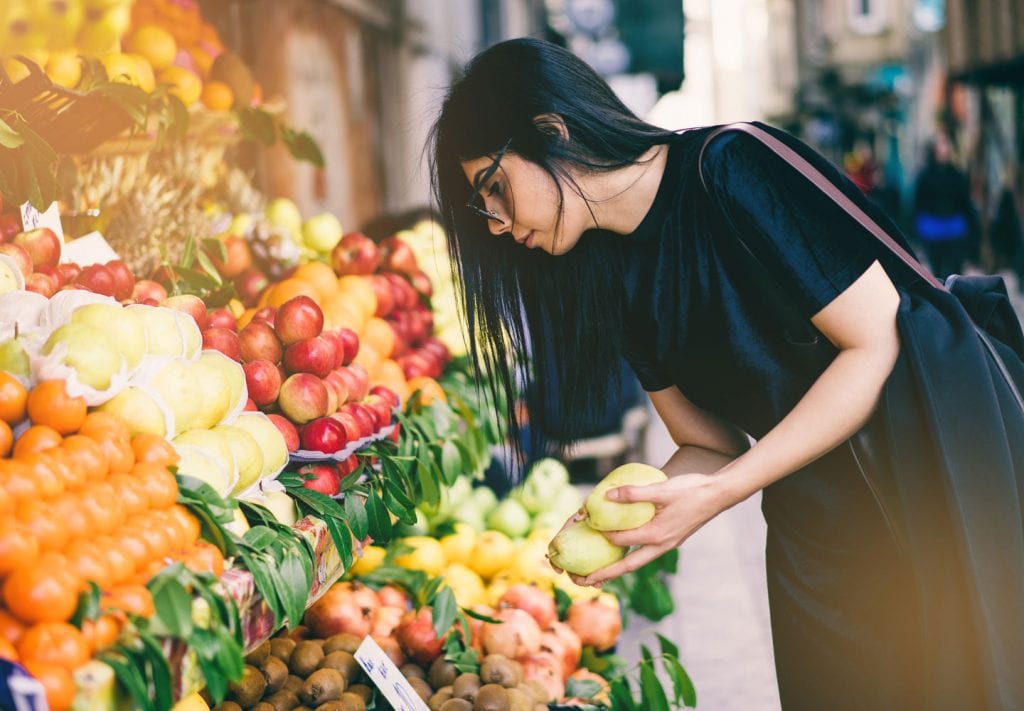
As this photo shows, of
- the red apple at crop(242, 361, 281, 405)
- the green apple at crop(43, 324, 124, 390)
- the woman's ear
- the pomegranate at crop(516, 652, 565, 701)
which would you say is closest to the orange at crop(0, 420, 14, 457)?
the green apple at crop(43, 324, 124, 390)

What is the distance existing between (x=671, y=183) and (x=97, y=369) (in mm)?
944

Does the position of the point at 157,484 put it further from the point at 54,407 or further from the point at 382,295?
the point at 382,295

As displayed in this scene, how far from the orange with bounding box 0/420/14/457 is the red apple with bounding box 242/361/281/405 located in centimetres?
69

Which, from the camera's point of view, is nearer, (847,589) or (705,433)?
(847,589)

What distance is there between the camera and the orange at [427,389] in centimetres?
277

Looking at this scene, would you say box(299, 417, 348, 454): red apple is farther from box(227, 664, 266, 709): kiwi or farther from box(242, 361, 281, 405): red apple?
box(227, 664, 266, 709): kiwi

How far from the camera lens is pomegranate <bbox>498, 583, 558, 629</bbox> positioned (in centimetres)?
303

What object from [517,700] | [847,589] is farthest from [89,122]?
[847,589]

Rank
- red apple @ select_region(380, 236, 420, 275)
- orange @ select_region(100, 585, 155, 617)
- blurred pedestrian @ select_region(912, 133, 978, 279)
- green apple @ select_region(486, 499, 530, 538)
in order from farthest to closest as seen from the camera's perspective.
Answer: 1. blurred pedestrian @ select_region(912, 133, 978, 279)
2. green apple @ select_region(486, 499, 530, 538)
3. red apple @ select_region(380, 236, 420, 275)
4. orange @ select_region(100, 585, 155, 617)

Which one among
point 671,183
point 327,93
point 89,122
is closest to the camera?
point 671,183

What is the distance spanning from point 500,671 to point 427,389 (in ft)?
2.61

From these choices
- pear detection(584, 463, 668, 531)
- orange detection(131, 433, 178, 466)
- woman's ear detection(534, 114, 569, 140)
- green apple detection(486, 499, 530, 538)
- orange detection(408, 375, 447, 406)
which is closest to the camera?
orange detection(131, 433, 178, 466)

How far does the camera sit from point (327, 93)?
5.38 metres

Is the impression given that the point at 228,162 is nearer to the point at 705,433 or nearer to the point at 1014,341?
the point at 705,433
